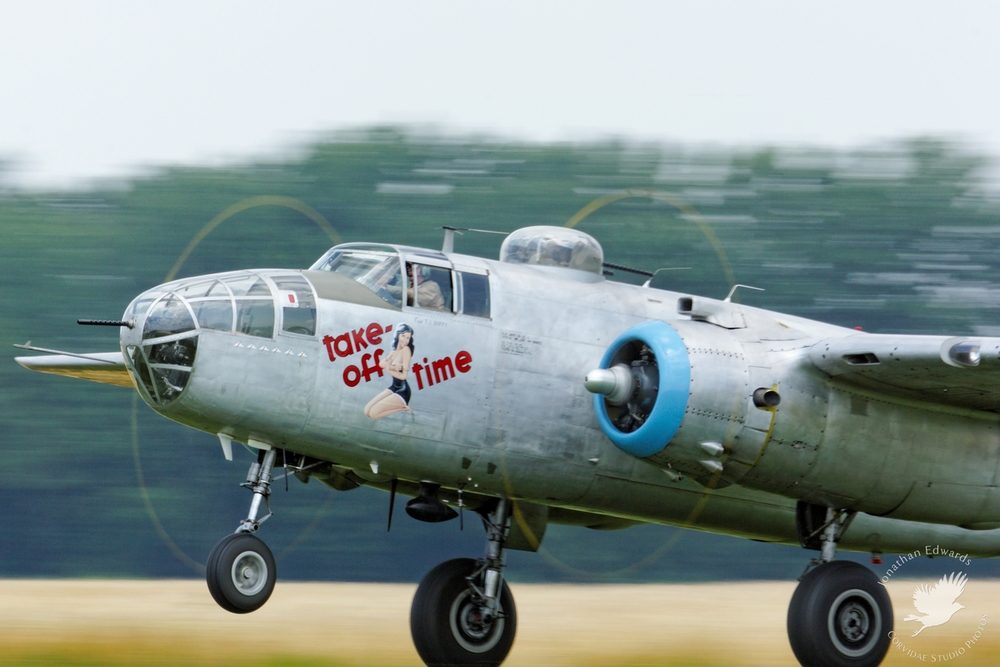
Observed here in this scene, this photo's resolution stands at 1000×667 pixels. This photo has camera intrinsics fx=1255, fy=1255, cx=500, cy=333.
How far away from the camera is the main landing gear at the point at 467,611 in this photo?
1212 centimetres

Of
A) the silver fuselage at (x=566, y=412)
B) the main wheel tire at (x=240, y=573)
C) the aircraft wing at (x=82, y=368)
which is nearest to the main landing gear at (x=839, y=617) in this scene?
the silver fuselage at (x=566, y=412)

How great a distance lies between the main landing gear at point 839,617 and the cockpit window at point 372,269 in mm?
4370

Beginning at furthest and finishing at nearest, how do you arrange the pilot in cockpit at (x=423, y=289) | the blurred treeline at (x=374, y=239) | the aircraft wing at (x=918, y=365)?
1. the blurred treeline at (x=374, y=239)
2. the pilot in cockpit at (x=423, y=289)
3. the aircraft wing at (x=918, y=365)

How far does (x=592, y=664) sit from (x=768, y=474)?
13.2 feet

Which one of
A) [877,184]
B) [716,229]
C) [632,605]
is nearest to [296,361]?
[632,605]

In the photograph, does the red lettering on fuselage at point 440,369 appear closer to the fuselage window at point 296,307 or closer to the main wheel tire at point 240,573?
the fuselage window at point 296,307

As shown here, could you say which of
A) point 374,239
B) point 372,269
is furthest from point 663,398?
point 374,239

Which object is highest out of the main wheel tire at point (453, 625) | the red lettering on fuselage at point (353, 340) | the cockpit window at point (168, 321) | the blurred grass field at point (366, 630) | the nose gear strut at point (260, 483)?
the red lettering on fuselage at point (353, 340)

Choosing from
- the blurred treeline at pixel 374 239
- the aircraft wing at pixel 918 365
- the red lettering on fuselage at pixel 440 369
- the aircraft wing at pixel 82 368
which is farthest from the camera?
the blurred treeline at pixel 374 239

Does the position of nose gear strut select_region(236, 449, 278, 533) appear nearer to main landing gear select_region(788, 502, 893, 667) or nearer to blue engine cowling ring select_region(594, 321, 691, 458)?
blue engine cowling ring select_region(594, 321, 691, 458)

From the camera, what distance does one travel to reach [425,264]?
10.9 m

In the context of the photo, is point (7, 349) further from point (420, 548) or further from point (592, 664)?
point (592, 664)

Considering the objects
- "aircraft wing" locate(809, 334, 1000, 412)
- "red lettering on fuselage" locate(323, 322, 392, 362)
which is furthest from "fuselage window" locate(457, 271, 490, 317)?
"aircraft wing" locate(809, 334, 1000, 412)
